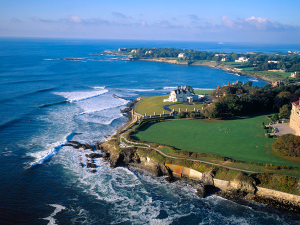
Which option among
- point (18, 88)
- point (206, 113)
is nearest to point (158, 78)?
point (18, 88)

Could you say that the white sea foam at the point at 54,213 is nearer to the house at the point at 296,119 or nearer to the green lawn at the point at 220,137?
the green lawn at the point at 220,137

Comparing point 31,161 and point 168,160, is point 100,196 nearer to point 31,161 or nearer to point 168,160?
point 168,160

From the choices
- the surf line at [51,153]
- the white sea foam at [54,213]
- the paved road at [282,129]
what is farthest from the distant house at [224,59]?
the white sea foam at [54,213]

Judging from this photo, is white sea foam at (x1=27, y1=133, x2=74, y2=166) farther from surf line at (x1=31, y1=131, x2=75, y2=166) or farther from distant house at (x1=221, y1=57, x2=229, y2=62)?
distant house at (x1=221, y1=57, x2=229, y2=62)

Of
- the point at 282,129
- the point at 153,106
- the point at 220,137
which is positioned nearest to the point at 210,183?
the point at 220,137

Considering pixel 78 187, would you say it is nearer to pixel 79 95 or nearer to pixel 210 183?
pixel 210 183

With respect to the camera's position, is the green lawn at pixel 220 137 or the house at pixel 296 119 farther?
the house at pixel 296 119
